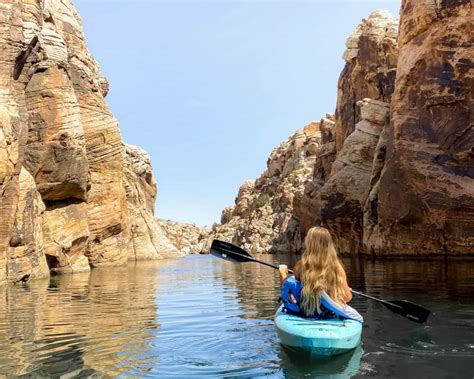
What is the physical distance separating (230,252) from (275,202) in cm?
7536

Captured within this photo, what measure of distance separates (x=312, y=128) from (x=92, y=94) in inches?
2496

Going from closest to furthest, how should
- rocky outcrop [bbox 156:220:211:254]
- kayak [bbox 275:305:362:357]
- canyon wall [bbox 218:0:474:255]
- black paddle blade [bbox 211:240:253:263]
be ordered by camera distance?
kayak [bbox 275:305:362:357], black paddle blade [bbox 211:240:253:263], canyon wall [bbox 218:0:474:255], rocky outcrop [bbox 156:220:211:254]

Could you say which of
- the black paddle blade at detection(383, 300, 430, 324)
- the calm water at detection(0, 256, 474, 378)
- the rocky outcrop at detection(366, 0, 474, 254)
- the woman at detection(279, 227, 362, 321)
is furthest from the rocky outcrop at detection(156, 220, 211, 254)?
the woman at detection(279, 227, 362, 321)

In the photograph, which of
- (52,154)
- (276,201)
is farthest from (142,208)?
(276,201)

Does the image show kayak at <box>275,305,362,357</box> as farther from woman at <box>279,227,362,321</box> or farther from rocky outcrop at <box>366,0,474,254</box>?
rocky outcrop at <box>366,0,474,254</box>

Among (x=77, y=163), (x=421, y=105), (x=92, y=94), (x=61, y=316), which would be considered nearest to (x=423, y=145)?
(x=421, y=105)

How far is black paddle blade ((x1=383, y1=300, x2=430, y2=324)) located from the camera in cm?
883

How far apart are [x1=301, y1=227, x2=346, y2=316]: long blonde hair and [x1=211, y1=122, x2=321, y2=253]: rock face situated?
55.2 metres

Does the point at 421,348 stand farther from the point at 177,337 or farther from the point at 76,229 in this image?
the point at 76,229

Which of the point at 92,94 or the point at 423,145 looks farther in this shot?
the point at 92,94

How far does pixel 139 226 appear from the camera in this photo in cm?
5553

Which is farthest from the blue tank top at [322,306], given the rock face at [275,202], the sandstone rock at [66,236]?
the rock face at [275,202]

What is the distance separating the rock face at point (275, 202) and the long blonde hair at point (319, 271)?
181 ft

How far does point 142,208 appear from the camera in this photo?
5772 centimetres
